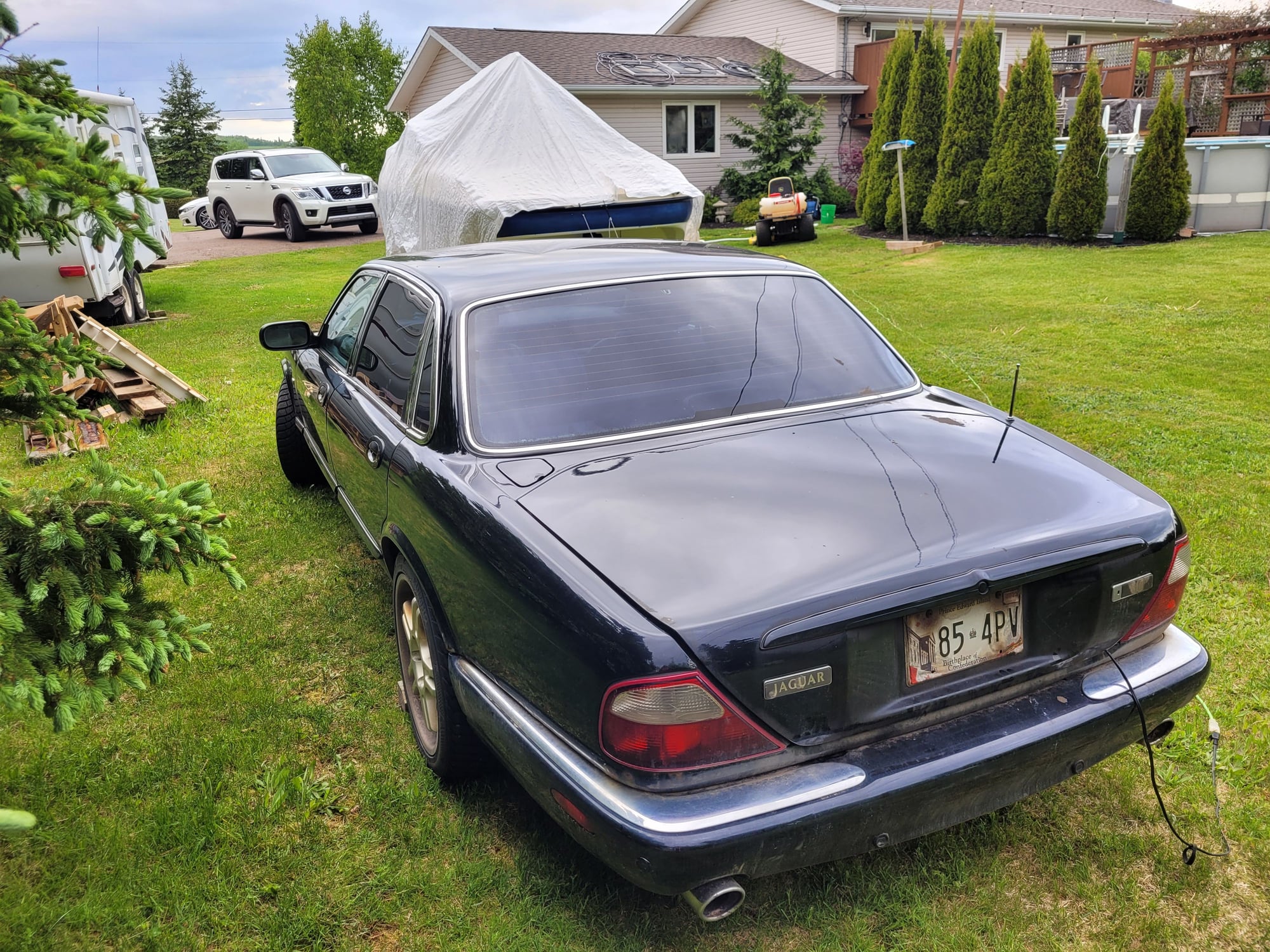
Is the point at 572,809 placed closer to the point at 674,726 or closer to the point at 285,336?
the point at 674,726

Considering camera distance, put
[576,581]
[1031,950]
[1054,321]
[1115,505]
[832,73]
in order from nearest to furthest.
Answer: [576,581]
[1031,950]
[1115,505]
[1054,321]
[832,73]

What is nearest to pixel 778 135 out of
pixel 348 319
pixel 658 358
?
pixel 348 319

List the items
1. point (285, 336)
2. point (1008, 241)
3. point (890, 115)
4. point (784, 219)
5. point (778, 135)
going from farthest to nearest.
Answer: point (778, 135) < point (890, 115) < point (784, 219) < point (1008, 241) < point (285, 336)

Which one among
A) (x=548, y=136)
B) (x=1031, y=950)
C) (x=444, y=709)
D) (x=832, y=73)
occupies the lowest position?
(x=1031, y=950)

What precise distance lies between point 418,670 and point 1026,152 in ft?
49.1

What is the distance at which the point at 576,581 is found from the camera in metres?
2.24

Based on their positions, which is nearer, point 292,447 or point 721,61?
point 292,447

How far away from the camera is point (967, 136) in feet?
52.6

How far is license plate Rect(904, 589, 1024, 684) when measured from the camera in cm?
229

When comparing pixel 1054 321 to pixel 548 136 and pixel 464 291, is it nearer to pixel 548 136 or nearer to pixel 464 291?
pixel 548 136

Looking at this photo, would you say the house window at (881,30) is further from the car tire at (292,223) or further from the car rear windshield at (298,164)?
the car tire at (292,223)

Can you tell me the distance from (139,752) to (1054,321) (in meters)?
8.84

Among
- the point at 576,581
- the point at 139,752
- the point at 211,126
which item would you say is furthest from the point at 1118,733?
the point at 211,126

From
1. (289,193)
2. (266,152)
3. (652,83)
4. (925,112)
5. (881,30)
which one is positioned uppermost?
(881,30)
